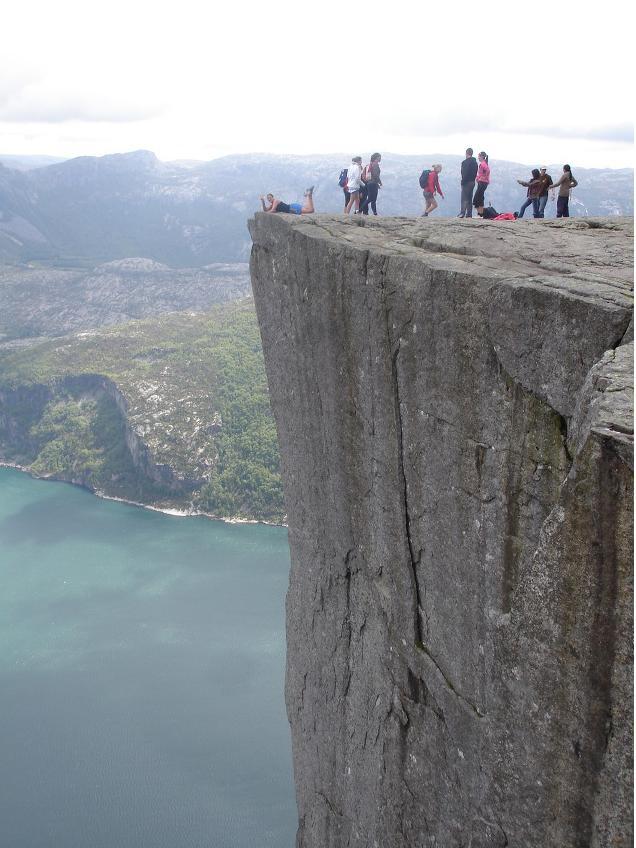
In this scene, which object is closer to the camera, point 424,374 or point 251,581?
point 424,374

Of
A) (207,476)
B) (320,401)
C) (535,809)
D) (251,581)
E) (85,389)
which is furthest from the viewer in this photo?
(85,389)

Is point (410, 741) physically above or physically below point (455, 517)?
below

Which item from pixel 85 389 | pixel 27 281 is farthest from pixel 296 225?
pixel 27 281

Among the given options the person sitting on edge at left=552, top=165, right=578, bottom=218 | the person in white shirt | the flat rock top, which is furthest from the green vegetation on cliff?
the flat rock top

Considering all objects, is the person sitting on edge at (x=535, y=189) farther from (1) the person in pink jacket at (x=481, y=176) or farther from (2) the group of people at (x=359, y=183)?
(2) the group of people at (x=359, y=183)

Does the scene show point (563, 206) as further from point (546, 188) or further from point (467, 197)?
point (467, 197)

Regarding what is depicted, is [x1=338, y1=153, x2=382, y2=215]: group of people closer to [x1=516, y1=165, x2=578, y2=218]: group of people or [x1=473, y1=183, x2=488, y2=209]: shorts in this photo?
[x1=473, y1=183, x2=488, y2=209]: shorts

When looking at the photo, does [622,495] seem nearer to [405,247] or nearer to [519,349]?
[519,349]
